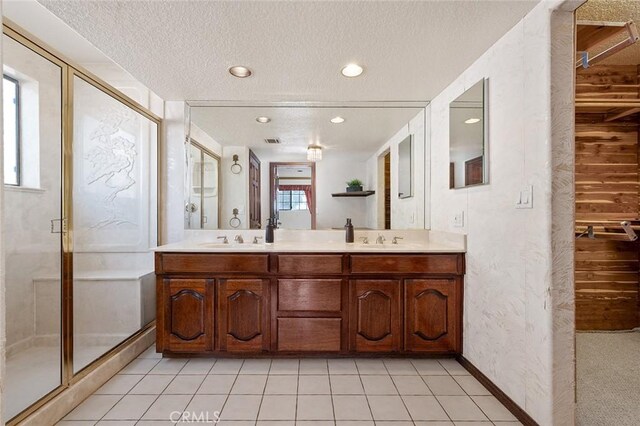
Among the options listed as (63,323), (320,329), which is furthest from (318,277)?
(63,323)

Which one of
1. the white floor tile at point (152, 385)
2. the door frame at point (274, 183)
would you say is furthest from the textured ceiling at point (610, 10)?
the white floor tile at point (152, 385)

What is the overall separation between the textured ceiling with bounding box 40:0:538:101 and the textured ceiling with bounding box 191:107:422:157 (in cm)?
30

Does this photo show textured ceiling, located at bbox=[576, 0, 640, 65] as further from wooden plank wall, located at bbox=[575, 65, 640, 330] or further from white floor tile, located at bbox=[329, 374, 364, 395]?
white floor tile, located at bbox=[329, 374, 364, 395]

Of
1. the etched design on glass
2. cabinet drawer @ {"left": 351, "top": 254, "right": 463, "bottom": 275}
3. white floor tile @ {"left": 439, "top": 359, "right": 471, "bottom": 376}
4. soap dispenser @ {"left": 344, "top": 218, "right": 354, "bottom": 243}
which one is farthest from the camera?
soap dispenser @ {"left": 344, "top": 218, "right": 354, "bottom": 243}

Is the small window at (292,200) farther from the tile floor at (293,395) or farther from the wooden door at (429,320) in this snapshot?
the tile floor at (293,395)

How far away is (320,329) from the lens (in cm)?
210

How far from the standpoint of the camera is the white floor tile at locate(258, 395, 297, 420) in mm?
1588

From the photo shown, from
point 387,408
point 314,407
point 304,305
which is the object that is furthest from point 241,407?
point 387,408

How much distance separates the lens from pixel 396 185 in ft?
8.80

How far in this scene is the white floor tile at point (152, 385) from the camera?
1810mm

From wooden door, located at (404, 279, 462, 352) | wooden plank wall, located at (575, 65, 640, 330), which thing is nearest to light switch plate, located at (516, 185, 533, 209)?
wooden door, located at (404, 279, 462, 352)

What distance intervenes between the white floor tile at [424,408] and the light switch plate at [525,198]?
114 centimetres

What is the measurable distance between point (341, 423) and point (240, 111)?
2312mm

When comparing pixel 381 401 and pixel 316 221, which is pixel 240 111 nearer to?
pixel 316 221
